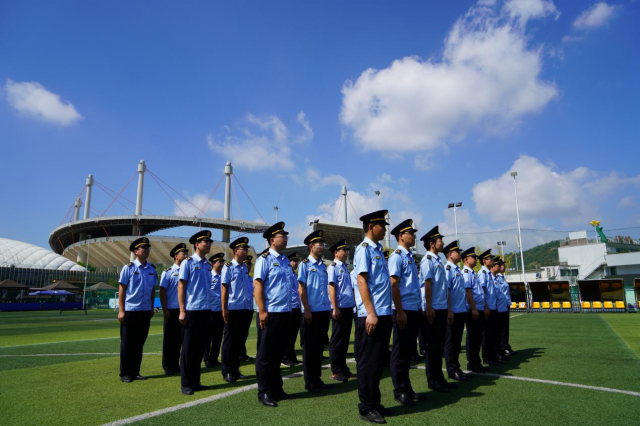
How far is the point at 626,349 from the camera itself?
857cm

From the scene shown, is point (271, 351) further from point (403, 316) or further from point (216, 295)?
point (216, 295)

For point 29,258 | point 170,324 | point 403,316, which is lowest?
point 170,324

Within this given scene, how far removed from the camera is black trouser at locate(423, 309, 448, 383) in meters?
5.15

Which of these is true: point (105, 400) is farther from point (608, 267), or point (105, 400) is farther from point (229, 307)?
point (608, 267)

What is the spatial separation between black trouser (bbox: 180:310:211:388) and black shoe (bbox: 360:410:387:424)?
2401mm

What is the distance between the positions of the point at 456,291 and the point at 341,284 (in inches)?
78.5

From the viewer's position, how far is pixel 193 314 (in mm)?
5441

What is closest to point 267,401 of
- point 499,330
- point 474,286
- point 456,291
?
point 456,291

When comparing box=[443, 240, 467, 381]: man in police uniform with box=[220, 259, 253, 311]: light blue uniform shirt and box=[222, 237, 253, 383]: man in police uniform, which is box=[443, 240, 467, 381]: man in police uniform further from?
box=[220, 259, 253, 311]: light blue uniform shirt

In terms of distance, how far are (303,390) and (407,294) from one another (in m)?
1.93

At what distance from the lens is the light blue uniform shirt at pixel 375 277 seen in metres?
4.28

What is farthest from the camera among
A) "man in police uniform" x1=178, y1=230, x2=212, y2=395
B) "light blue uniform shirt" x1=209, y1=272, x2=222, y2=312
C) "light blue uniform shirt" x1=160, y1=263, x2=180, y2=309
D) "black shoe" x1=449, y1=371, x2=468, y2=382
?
"light blue uniform shirt" x1=209, y1=272, x2=222, y2=312

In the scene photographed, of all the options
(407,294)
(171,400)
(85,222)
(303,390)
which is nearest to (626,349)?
(407,294)

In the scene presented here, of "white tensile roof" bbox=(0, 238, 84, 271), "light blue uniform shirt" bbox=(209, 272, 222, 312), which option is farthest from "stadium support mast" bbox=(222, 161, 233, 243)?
"light blue uniform shirt" bbox=(209, 272, 222, 312)
